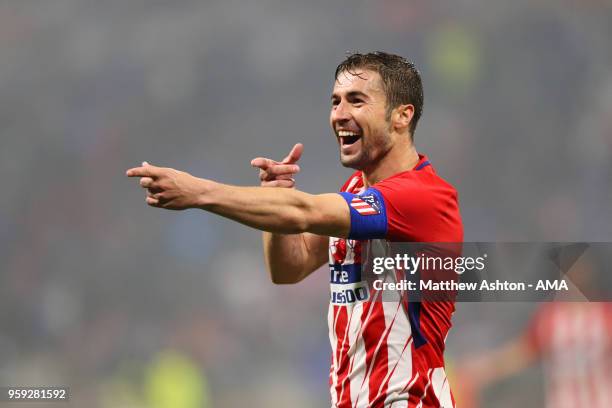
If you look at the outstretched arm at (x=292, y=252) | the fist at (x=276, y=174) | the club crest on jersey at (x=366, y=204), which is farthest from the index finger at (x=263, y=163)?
the club crest on jersey at (x=366, y=204)

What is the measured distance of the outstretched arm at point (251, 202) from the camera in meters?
2.27

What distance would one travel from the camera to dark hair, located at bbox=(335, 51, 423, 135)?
3086mm

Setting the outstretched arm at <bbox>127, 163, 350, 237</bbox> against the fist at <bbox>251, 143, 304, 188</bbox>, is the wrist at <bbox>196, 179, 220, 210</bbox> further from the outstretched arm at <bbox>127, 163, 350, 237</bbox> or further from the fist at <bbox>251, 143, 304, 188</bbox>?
the fist at <bbox>251, 143, 304, 188</bbox>

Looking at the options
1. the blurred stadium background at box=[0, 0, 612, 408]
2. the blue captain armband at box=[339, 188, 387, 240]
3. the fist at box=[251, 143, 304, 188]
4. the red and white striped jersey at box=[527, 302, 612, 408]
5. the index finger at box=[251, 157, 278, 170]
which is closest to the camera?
Answer: the blue captain armband at box=[339, 188, 387, 240]

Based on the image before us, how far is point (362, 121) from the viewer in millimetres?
3010

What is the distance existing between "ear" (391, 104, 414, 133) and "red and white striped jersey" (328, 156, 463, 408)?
0.24 metres

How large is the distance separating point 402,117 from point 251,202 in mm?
900

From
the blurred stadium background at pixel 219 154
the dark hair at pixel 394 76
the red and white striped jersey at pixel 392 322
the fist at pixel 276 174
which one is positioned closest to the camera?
the red and white striped jersey at pixel 392 322

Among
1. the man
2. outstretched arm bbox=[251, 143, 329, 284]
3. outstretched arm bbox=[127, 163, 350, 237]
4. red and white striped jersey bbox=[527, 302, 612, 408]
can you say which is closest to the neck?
the man

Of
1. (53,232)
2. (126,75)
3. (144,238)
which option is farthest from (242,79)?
(53,232)

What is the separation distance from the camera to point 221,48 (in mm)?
6363

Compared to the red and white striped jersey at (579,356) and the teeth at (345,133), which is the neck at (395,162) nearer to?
the teeth at (345,133)

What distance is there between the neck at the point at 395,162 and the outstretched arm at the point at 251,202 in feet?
1.38

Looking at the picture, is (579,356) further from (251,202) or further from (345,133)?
(251,202)
